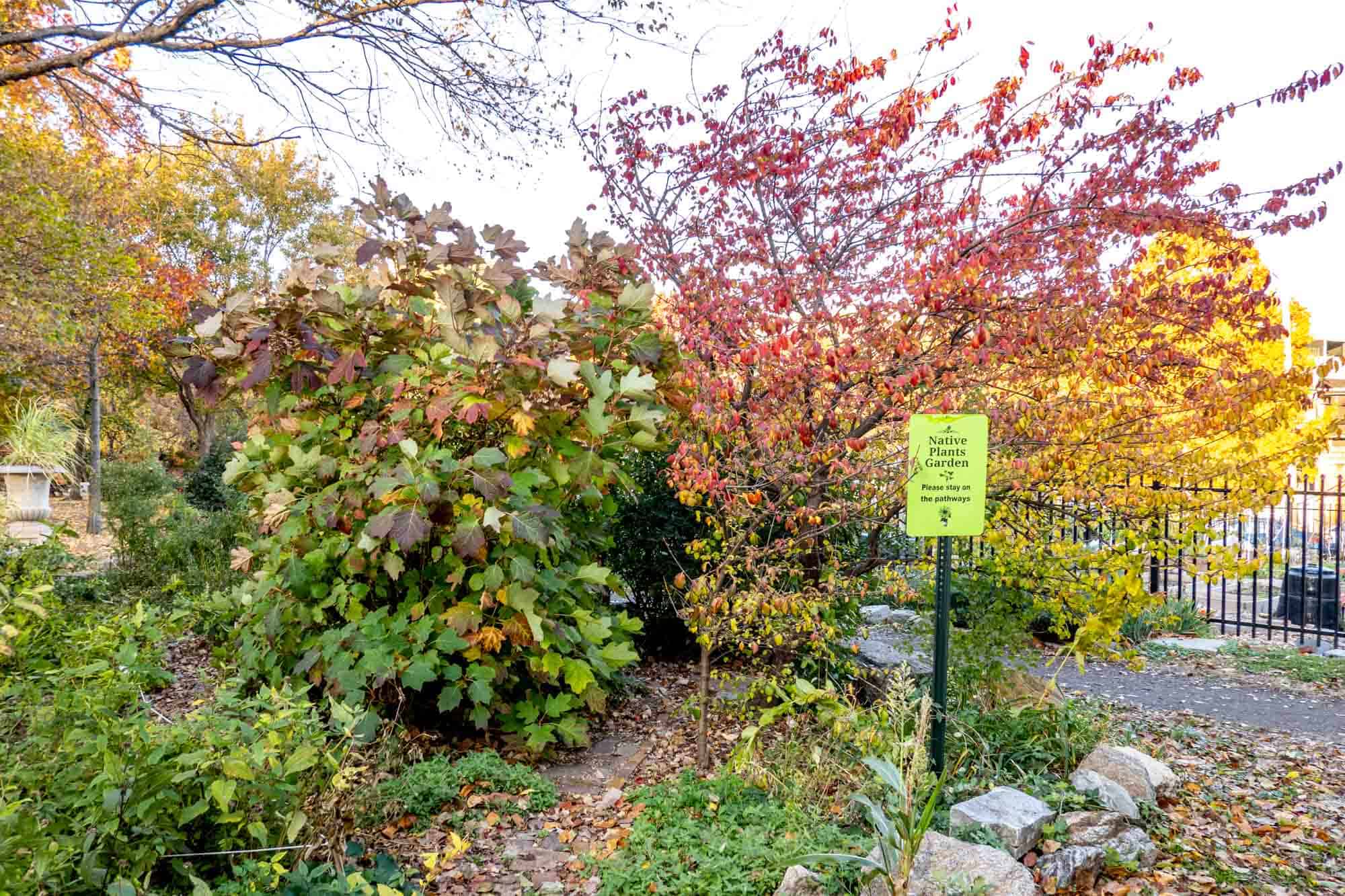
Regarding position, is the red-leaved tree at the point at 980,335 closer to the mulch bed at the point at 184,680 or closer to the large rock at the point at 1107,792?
the large rock at the point at 1107,792

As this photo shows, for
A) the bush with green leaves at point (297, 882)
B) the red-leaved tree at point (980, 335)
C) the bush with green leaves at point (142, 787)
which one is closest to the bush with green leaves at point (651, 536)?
the red-leaved tree at point (980, 335)

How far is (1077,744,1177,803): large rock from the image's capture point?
3.38 m

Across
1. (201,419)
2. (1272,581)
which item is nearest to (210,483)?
(201,419)

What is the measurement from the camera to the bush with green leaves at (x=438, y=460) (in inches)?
130

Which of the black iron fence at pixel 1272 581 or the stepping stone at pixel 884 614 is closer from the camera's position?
the black iron fence at pixel 1272 581

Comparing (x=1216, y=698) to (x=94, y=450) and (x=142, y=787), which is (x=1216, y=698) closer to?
(x=142, y=787)

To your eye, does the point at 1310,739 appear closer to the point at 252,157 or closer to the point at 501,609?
the point at 501,609

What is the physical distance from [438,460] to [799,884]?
202 cm

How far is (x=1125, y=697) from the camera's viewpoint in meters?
5.66

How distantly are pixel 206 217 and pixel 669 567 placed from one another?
1886 centimetres

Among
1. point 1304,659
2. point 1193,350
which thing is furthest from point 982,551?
point 1304,659

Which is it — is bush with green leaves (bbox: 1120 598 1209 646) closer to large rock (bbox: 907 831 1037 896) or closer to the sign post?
the sign post

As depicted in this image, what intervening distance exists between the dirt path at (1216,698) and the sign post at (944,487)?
10.1 ft

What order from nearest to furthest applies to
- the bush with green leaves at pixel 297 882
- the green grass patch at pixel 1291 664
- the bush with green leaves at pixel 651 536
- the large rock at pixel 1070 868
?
the bush with green leaves at pixel 297 882, the large rock at pixel 1070 868, the bush with green leaves at pixel 651 536, the green grass patch at pixel 1291 664
